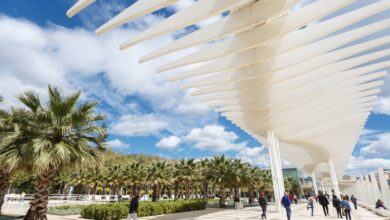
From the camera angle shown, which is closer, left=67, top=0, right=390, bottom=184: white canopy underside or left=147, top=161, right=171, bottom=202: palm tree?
left=67, top=0, right=390, bottom=184: white canopy underside

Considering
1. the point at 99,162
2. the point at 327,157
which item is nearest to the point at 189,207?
the point at 99,162

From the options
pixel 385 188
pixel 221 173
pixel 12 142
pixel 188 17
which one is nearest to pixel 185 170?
pixel 221 173

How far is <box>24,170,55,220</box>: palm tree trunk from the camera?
366 inches

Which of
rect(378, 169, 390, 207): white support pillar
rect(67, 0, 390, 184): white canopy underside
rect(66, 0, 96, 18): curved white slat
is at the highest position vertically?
rect(67, 0, 390, 184): white canopy underside

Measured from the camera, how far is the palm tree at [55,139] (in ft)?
30.4

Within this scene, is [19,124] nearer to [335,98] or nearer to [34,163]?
[34,163]

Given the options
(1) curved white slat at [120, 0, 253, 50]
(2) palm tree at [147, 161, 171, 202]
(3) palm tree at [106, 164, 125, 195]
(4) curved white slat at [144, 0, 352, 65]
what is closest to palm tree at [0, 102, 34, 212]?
(4) curved white slat at [144, 0, 352, 65]

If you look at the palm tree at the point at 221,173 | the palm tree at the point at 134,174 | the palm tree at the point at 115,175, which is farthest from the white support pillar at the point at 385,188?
the palm tree at the point at 115,175

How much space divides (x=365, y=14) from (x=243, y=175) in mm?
25397

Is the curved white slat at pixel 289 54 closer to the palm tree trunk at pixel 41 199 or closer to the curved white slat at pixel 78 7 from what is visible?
the curved white slat at pixel 78 7

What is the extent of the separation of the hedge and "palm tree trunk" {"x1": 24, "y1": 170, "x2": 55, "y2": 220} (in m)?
5.86

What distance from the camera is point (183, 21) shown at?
6.48 metres

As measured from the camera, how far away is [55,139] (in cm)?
1012

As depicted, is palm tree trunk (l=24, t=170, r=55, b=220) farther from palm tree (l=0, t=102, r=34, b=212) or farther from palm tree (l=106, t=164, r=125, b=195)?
palm tree (l=106, t=164, r=125, b=195)
